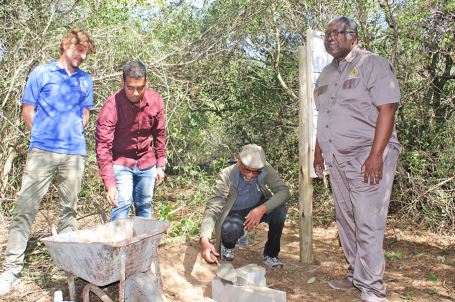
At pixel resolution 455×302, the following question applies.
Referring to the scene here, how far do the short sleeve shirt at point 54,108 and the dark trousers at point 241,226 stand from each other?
1481 mm

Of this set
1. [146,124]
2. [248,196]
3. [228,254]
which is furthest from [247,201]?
[146,124]

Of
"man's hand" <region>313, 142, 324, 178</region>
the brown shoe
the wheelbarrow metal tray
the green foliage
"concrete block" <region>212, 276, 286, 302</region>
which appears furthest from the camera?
the green foliage

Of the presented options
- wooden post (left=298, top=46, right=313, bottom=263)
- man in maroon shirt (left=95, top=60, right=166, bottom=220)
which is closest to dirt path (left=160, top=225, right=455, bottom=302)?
wooden post (left=298, top=46, right=313, bottom=263)

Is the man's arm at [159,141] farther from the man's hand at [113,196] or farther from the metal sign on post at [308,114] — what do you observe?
the metal sign on post at [308,114]

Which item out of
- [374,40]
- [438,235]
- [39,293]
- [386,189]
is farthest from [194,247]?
[374,40]

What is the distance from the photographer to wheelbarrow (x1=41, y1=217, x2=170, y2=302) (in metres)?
2.59

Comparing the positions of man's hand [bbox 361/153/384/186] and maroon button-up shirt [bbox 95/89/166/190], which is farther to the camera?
maroon button-up shirt [bbox 95/89/166/190]

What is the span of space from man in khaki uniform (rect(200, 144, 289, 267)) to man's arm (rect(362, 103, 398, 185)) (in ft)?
3.31

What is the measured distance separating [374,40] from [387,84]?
320 cm

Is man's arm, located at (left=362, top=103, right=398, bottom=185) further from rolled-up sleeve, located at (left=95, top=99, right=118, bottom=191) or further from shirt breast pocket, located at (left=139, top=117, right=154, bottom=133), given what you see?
rolled-up sleeve, located at (left=95, top=99, right=118, bottom=191)

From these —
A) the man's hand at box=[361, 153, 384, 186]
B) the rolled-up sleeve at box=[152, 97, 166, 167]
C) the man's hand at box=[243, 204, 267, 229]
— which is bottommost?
the man's hand at box=[243, 204, 267, 229]

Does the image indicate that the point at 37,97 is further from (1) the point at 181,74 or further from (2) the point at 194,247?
(1) the point at 181,74

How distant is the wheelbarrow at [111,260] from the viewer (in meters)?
2.59

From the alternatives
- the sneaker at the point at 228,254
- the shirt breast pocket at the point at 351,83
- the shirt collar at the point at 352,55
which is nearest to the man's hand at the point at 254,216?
the sneaker at the point at 228,254
